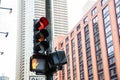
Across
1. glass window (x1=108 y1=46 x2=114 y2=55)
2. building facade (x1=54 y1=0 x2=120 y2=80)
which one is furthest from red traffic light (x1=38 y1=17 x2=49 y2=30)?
glass window (x1=108 y1=46 x2=114 y2=55)

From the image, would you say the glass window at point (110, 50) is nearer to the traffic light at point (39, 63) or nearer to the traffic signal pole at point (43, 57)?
the traffic signal pole at point (43, 57)

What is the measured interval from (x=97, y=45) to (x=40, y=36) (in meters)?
72.5

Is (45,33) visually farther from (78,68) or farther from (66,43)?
(66,43)

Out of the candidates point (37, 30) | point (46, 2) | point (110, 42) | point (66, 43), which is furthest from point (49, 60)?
point (66, 43)

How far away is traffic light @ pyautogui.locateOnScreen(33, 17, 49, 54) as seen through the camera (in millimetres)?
8039

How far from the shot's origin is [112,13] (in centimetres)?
7325

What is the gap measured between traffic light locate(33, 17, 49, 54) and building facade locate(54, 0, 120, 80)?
60850 mm

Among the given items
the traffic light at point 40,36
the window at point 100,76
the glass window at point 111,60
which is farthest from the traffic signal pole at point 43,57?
the window at point 100,76

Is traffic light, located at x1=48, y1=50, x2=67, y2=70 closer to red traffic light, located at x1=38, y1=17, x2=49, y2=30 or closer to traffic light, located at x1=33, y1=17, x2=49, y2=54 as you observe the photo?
traffic light, located at x1=33, y1=17, x2=49, y2=54

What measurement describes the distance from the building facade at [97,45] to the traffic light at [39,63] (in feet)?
200

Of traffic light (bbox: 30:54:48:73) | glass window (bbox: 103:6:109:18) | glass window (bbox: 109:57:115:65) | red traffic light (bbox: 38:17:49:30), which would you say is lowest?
traffic light (bbox: 30:54:48:73)

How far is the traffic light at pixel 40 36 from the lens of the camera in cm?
804

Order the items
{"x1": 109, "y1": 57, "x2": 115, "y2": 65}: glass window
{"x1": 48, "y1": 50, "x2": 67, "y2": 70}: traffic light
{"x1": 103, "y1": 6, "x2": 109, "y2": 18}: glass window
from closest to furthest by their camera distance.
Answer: {"x1": 48, "y1": 50, "x2": 67, "y2": 70}: traffic light
{"x1": 109, "y1": 57, "x2": 115, "y2": 65}: glass window
{"x1": 103, "y1": 6, "x2": 109, "y2": 18}: glass window

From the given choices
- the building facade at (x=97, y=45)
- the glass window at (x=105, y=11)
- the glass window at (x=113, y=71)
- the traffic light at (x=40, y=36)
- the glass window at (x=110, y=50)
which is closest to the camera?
the traffic light at (x=40, y=36)
